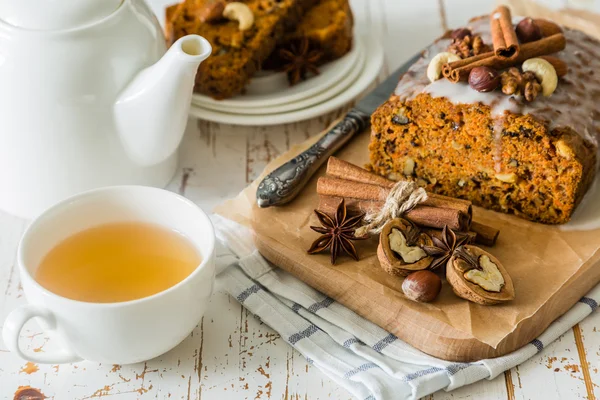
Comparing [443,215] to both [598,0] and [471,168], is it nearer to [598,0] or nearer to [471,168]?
[471,168]

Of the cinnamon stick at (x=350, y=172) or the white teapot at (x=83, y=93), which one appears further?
the cinnamon stick at (x=350, y=172)

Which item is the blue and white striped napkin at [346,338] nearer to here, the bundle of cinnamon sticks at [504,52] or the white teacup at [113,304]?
the white teacup at [113,304]

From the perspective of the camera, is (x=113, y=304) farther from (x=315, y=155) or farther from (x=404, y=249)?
(x=315, y=155)

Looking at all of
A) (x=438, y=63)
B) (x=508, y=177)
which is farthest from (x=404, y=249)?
(x=438, y=63)

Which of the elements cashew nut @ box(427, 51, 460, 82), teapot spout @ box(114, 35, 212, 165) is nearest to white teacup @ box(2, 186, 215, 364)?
teapot spout @ box(114, 35, 212, 165)

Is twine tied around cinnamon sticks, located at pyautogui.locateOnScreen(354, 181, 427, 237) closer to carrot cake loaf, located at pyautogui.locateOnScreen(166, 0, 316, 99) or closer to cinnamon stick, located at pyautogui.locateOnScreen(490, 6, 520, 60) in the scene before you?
cinnamon stick, located at pyautogui.locateOnScreen(490, 6, 520, 60)

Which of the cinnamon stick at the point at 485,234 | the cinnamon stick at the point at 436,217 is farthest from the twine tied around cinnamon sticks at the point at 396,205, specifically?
the cinnamon stick at the point at 485,234
